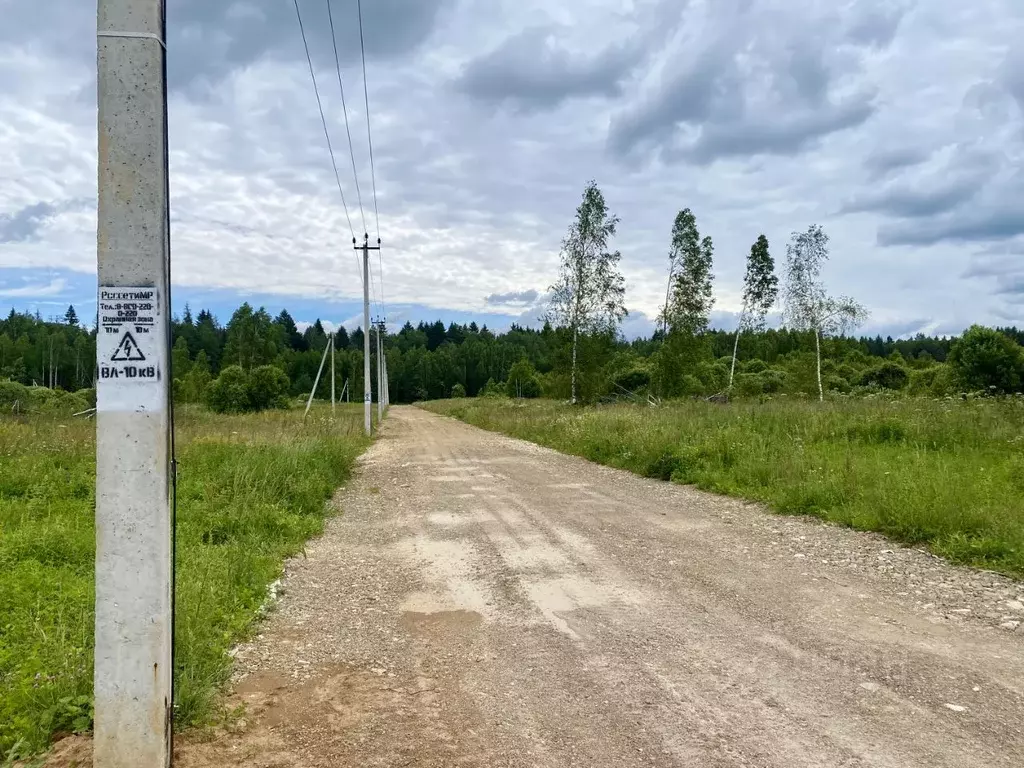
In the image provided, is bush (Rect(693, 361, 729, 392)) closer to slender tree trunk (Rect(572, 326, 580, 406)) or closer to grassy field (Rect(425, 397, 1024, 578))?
slender tree trunk (Rect(572, 326, 580, 406))

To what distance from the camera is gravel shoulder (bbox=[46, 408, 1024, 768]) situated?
3.25 metres

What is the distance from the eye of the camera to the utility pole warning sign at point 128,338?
8.80 ft

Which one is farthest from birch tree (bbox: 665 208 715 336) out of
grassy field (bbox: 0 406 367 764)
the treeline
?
grassy field (bbox: 0 406 367 764)

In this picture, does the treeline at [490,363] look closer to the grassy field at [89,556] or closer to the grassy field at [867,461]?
the grassy field at [89,556]

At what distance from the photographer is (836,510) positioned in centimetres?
837

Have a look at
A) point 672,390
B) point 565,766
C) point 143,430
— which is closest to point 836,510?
point 565,766

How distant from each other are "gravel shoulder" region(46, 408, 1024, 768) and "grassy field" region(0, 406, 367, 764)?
1.07 feet

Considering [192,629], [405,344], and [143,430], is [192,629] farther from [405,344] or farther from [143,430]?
[405,344]

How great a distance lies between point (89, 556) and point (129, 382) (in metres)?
4.71

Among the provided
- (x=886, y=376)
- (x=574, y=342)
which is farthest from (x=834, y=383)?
(x=574, y=342)

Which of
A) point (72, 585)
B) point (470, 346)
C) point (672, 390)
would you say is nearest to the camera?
point (72, 585)

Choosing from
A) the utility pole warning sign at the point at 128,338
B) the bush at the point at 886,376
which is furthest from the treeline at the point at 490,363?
the utility pole warning sign at the point at 128,338

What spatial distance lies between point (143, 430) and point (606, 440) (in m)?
14.3

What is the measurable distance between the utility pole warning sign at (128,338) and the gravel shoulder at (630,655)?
1784 mm
